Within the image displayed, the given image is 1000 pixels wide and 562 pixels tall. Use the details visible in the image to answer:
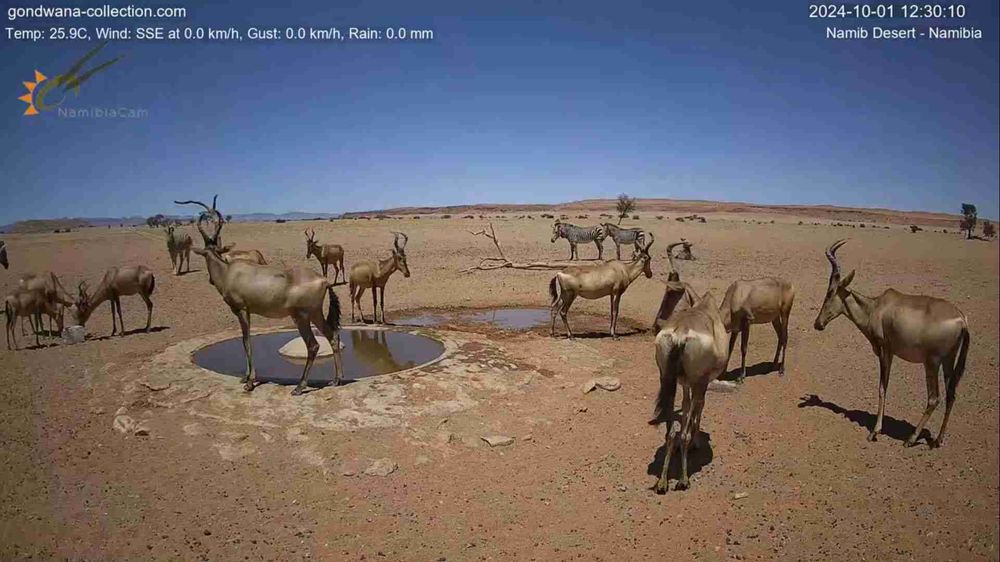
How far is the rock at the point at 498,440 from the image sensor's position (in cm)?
780

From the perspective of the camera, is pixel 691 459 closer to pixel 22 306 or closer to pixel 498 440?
pixel 498 440

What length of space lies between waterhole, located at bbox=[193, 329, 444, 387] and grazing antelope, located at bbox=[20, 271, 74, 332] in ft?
11.9

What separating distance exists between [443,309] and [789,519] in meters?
12.8

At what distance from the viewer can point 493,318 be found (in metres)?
16.5

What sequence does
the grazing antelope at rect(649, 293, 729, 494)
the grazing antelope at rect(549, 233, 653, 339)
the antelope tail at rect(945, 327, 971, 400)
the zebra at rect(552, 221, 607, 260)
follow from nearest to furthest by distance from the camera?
the grazing antelope at rect(649, 293, 729, 494) → the antelope tail at rect(945, 327, 971, 400) → the grazing antelope at rect(549, 233, 653, 339) → the zebra at rect(552, 221, 607, 260)

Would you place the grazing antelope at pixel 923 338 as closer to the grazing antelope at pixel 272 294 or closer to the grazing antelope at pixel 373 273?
the grazing antelope at pixel 272 294

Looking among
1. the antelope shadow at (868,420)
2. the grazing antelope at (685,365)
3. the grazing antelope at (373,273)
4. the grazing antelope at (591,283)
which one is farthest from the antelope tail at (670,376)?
the grazing antelope at (373,273)

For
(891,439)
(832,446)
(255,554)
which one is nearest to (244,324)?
(255,554)

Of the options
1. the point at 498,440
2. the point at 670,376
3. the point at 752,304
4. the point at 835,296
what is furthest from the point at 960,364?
the point at 498,440

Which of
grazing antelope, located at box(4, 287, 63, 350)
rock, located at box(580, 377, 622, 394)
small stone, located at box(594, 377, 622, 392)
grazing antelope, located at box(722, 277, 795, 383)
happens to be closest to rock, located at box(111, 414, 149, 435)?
grazing antelope, located at box(4, 287, 63, 350)

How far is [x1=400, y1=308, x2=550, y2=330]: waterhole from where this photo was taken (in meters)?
15.6

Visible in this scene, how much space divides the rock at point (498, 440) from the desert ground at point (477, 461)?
69mm

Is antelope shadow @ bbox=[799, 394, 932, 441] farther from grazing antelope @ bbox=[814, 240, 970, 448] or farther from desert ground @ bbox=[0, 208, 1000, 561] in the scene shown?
grazing antelope @ bbox=[814, 240, 970, 448]

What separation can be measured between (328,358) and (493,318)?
6.27 metres
